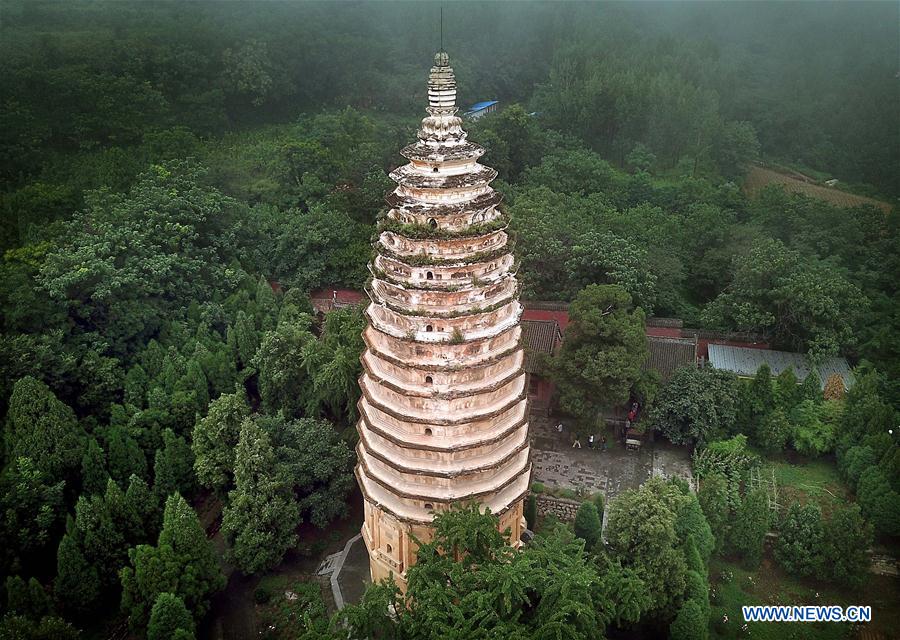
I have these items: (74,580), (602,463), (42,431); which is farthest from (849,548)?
(42,431)

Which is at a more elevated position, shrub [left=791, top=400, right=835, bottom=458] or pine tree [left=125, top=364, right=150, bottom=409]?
pine tree [left=125, top=364, right=150, bottom=409]

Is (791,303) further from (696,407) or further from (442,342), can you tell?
(442,342)

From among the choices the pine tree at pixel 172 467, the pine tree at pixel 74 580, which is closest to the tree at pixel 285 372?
the pine tree at pixel 172 467

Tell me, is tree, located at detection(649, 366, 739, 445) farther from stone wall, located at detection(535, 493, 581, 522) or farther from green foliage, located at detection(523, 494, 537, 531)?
green foliage, located at detection(523, 494, 537, 531)

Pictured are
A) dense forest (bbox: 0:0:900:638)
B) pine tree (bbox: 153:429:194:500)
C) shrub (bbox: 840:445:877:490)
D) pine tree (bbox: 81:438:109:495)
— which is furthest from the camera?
shrub (bbox: 840:445:877:490)

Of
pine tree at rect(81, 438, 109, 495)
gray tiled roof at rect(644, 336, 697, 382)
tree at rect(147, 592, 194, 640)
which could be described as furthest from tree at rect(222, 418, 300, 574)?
gray tiled roof at rect(644, 336, 697, 382)

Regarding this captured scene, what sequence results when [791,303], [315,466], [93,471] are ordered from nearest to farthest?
[93,471], [315,466], [791,303]
